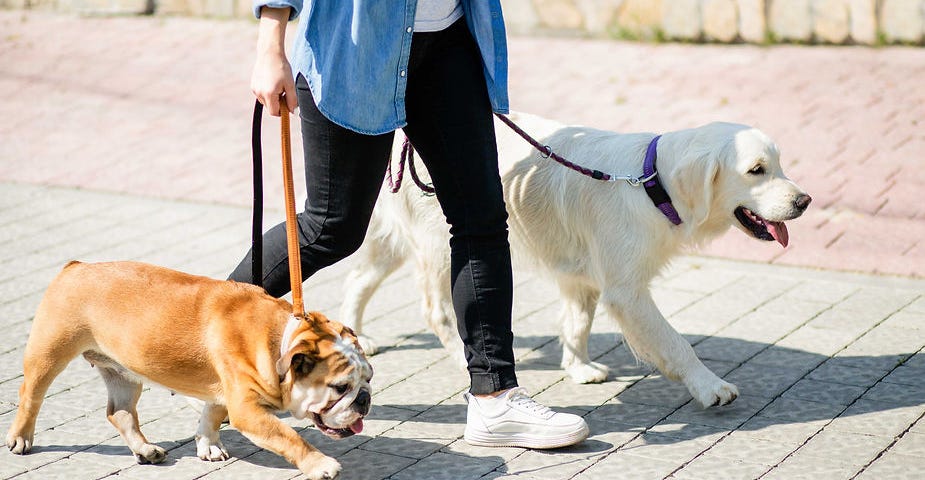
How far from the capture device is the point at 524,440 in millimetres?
3809

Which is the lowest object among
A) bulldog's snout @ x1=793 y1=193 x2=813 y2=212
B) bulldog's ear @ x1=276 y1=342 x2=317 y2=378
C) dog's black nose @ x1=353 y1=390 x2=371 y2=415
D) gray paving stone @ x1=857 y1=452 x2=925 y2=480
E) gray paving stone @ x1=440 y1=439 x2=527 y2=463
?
gray paving stone @ x1=440 y1=439 x2=527 y2=463

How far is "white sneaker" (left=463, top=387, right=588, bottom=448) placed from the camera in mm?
3771

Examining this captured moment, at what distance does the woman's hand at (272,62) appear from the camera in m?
3.44

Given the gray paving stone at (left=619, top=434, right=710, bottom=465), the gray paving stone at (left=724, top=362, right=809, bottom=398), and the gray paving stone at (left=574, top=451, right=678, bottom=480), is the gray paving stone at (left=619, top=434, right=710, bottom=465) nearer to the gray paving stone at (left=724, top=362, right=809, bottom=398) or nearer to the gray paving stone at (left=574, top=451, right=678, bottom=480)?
the gray paving stone at (left=574, top=451, right=678, bottom=480)

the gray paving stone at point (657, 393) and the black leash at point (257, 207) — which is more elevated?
the black leash at point (257, 207)

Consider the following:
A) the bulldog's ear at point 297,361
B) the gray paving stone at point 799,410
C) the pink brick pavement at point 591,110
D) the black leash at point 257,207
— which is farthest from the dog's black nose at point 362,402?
the pink brick pavement at point 591,110

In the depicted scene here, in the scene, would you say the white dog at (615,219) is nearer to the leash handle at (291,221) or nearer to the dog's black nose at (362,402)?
the leash handle at (291,221)

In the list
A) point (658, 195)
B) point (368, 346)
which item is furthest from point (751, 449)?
point (368, 346)

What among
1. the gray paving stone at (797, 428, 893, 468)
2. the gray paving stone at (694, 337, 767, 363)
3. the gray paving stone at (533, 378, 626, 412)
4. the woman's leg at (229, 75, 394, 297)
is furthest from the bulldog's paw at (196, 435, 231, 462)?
the gray paving stone at (694, 337, 767, 363)

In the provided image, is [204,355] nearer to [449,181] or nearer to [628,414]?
[449,181]

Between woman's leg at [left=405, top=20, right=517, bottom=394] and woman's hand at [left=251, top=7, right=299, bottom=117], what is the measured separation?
402 millimetres

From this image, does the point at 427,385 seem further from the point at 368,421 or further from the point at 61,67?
the point at 61,67

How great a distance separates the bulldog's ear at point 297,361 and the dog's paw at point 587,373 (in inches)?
56.9

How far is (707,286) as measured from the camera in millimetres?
5621
